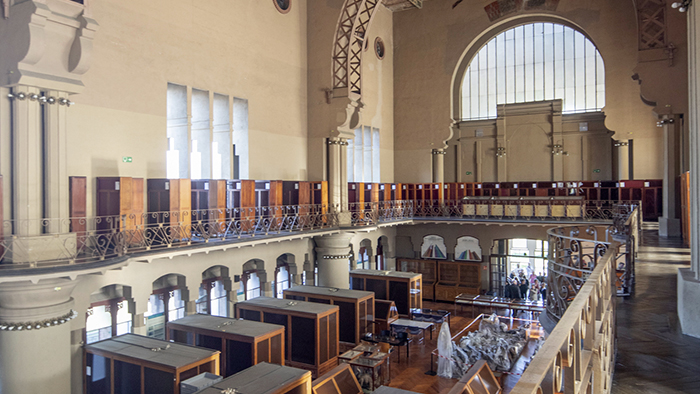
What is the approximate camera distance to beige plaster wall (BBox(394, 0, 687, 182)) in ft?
70.0

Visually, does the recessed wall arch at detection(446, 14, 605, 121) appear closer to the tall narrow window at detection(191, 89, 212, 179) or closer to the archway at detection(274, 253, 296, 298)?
the archway at detection(274, 253, 296, 298)

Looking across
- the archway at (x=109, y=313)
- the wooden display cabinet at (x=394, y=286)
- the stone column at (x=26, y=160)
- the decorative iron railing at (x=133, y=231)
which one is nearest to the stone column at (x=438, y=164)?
the wooden display cabinet at (x=394, y=286)

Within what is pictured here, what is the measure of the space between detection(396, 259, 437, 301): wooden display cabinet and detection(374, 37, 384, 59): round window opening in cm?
1110

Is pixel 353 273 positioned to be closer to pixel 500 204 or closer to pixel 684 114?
pixel 500 204

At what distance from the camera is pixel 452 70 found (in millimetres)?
24906

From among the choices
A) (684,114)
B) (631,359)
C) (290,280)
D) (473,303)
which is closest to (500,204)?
(473,303)

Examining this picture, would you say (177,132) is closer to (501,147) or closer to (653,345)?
(653,345)

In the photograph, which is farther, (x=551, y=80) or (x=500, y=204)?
(x=551, y=80)

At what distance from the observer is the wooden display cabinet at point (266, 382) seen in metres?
7.79

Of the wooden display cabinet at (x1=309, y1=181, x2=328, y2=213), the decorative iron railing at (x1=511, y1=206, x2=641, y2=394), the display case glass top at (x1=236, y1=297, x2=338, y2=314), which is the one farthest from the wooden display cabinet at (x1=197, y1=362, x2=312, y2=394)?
the wooden display cabinet at (x1=309, y1=181, x2=328, y2=213)

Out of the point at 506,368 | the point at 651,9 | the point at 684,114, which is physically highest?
the point at 651,9

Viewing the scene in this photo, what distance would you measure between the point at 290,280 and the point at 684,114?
14.5 m

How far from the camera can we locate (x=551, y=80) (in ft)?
78.6

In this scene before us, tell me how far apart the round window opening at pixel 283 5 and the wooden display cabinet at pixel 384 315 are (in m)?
11.6
